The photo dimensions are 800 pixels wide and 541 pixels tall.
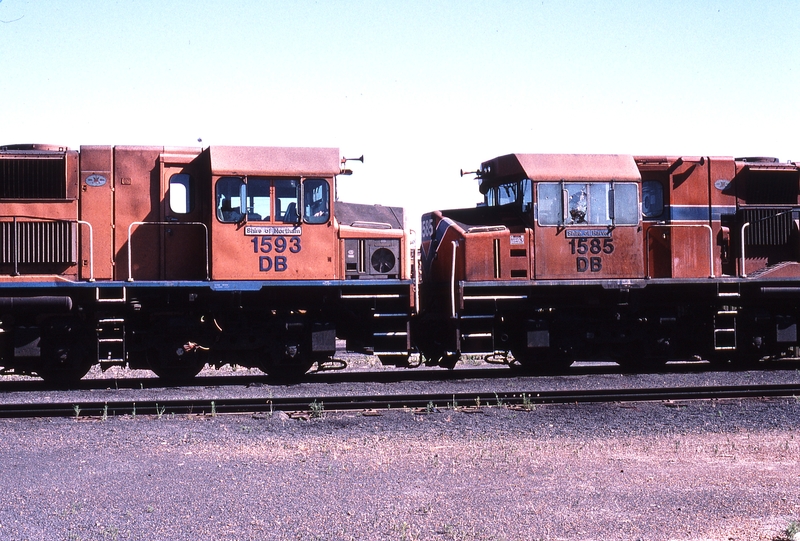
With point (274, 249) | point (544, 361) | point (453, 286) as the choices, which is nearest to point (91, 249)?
point (274, 249)

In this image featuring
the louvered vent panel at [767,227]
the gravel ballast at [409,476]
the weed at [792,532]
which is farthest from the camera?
the louvered vent panel at [767,227]

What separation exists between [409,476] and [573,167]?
768 centimetres

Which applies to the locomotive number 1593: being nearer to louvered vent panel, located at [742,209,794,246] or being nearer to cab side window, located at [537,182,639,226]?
cab side window, located at [537,182,639,226]

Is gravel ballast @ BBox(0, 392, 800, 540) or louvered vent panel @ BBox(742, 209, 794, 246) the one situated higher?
louvered vent panel @ BBox(742, 209, 794, 246)

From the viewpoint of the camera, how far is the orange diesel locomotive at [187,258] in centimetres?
1138

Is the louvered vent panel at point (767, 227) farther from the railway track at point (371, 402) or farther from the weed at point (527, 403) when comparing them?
the weed at point (527, 403)

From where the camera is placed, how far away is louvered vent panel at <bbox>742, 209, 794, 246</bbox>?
13.5 m

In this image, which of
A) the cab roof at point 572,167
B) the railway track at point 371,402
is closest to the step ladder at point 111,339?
the railway track at point 371,402

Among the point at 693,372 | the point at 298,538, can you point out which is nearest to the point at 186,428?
the point at 298,538

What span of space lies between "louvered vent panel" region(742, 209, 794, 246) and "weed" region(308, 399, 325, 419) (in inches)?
335

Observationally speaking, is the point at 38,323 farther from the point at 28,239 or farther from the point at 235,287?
the point at 235,287

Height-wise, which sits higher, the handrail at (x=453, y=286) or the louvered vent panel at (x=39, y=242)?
the louvered vent panel at (x=39, y=242)

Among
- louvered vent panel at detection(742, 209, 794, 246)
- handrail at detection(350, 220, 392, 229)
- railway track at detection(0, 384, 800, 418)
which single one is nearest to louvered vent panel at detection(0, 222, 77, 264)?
railway track at detection(0, 384, 800, 418)

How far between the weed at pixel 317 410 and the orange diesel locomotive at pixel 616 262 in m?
3.25
